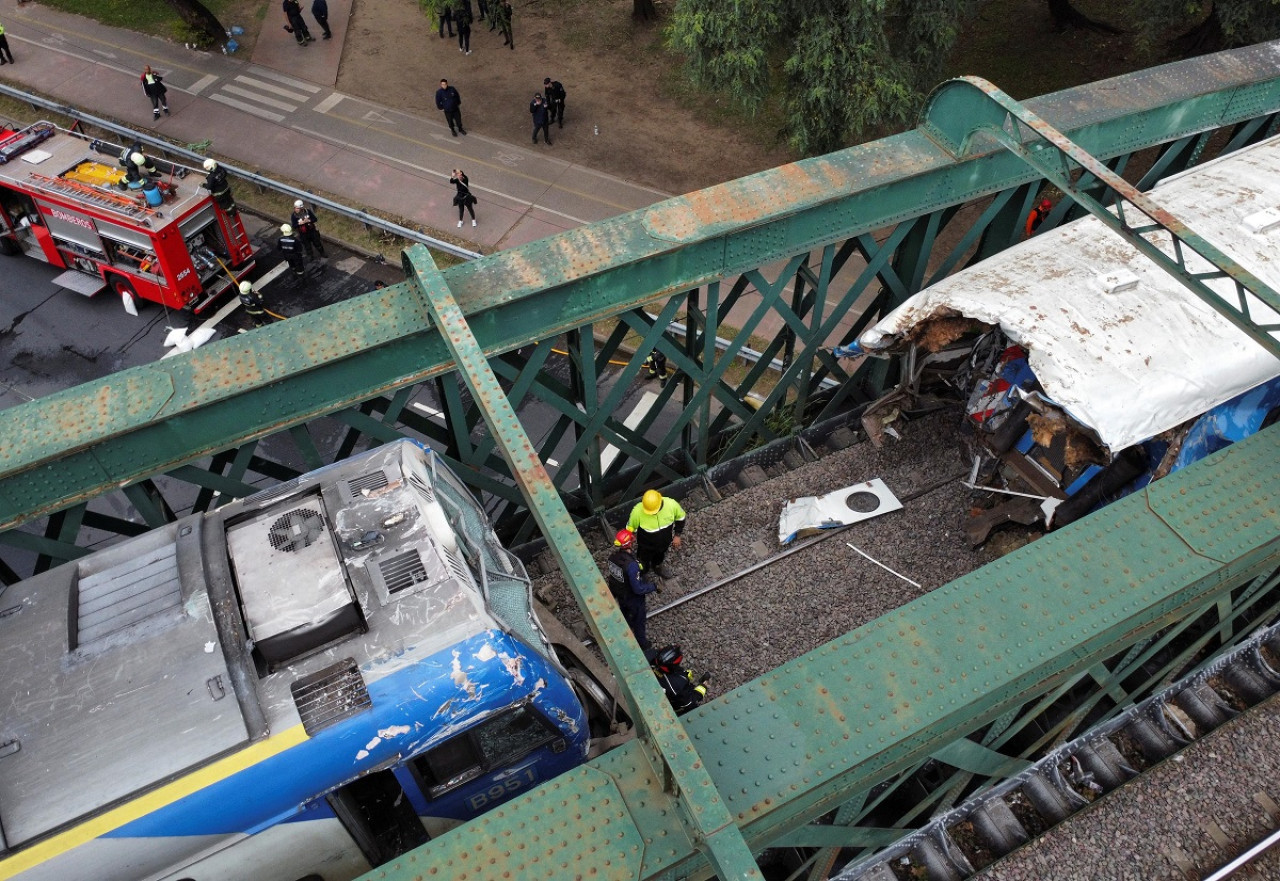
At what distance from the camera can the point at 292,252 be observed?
1747 cm

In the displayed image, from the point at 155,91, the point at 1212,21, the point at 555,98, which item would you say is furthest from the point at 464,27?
the point at 1212,21

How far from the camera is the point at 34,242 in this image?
18.1 m

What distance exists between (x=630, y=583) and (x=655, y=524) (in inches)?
28.5

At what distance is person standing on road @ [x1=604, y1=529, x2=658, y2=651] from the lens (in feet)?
28.0

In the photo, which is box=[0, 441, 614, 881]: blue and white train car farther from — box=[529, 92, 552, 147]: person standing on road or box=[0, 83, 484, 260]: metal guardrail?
box=[529, 92, 552, 147]: person standing on road

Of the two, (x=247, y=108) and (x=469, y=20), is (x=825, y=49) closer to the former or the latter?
(x=469, y=20)

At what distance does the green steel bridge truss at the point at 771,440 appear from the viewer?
509 cm

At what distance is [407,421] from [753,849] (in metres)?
5.09

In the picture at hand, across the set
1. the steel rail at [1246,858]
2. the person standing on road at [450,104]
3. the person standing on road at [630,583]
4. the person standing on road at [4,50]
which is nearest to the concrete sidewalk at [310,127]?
the person standing on road at [4,50]

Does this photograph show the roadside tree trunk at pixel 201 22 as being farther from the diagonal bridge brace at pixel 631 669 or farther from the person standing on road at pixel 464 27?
the diagonal bridge brace at pixel 631 669

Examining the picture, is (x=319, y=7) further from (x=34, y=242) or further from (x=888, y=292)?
(x=888, y=292)

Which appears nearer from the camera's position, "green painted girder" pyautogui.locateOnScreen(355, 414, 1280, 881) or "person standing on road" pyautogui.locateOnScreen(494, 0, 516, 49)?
"green painted girder" pyautogui.locateOnScreen(355, 414, 1280, 881)

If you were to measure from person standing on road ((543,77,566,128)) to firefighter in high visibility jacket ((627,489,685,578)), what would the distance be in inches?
552

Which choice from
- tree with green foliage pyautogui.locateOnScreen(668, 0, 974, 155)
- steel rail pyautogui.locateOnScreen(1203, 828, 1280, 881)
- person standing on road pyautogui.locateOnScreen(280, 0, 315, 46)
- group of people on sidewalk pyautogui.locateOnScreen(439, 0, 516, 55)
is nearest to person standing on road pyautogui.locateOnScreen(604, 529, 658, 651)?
steel rail pyautogui.locateOnScreen(1203, 828, 1280, 881)
